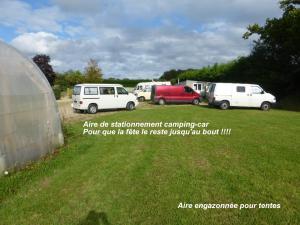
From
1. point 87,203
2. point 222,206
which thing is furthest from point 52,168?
point 222,206

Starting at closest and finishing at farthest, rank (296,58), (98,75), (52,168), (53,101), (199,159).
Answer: (52,168) → (199,159) → (53,101) → (296,58) → (98,75)

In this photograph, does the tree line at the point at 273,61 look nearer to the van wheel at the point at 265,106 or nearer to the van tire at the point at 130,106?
the van wheel at the point at 265,106

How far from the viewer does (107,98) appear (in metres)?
21.5

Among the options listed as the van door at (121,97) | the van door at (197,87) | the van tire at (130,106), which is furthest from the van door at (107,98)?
the van door at (197,87)

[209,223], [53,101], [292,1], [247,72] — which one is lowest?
[209,223]

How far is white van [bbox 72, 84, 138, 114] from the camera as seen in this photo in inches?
798

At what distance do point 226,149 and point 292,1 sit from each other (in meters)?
19.5

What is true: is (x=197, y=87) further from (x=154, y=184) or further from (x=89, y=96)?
(x=154, y=184)

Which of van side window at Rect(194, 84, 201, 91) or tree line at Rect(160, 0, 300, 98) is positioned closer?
tree line at Rect(160, 0, 300, 98)

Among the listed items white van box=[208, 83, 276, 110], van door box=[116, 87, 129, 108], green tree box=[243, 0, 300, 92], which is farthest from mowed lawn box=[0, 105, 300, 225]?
green tree box=[243, 0, 300, 92]

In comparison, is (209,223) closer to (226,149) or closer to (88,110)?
(226,149)

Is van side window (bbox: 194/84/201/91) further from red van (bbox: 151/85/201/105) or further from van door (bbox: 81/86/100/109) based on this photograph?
van door (bbox: 81/86/100/109)

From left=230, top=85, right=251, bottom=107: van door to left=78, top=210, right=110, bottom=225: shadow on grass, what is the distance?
1933 centimetres

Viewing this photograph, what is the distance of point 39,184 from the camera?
20.4 feet
